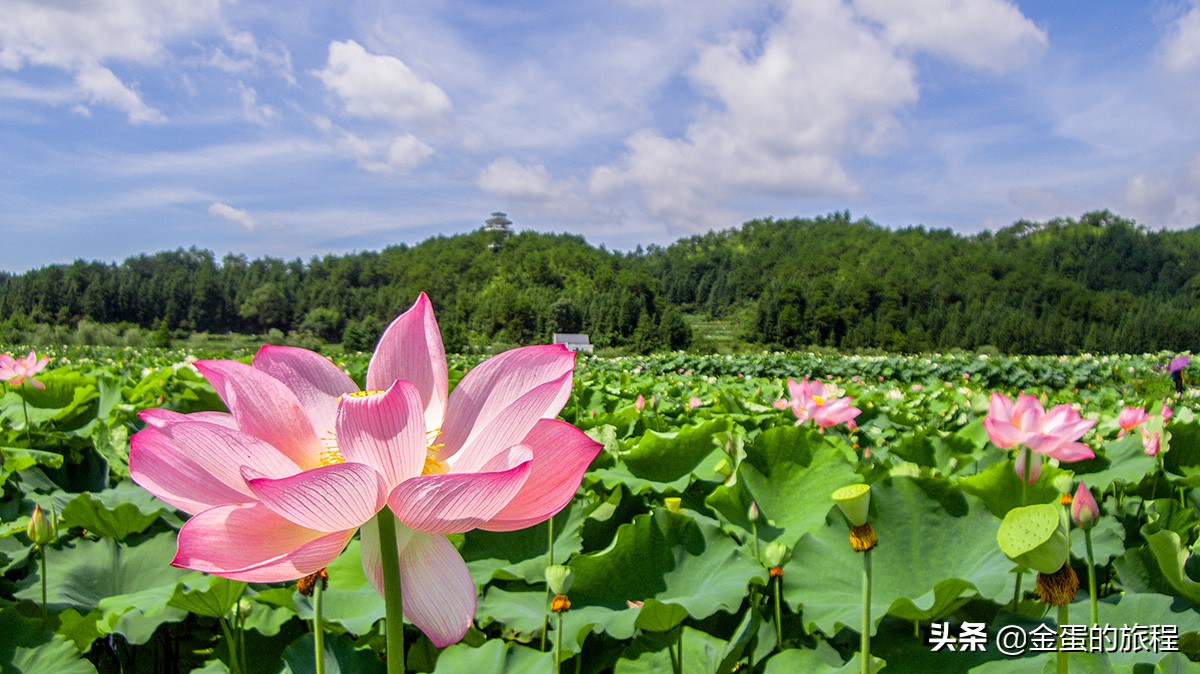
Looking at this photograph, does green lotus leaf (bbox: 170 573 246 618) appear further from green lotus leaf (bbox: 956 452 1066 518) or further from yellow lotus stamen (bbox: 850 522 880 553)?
green lotus leaf (bbox: 956 452 1066 518)

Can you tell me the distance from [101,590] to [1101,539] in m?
1.70

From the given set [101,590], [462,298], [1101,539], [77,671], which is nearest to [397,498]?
[77,671]

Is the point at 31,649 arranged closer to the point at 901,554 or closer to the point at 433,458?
the point at 433,458

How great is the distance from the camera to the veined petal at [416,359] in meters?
0.64

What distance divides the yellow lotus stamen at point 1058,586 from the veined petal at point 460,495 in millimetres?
436

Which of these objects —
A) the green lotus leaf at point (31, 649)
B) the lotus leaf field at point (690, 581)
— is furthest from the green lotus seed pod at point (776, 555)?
the green lotus leaf at point (31, 649)

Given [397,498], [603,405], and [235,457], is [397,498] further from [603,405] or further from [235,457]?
[603,405]

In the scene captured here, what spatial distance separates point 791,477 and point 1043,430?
0.42m

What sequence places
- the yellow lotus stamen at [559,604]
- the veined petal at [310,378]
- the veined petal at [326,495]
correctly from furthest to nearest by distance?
1. the yellow lotus stamen at [559,604]
2. the veined petal at [310,378]
3. the veined petal at [326,495]

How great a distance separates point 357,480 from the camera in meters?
0.45

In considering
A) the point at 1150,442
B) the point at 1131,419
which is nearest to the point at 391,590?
the point at 1150,442

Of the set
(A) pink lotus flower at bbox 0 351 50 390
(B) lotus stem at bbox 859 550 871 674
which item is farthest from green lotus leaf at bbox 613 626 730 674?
(A) pink lotus flower at bbox 0 351 50 390

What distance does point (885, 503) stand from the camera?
1.03 m

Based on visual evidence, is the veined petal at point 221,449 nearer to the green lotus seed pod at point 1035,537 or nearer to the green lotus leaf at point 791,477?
the green lotus seed pod at point 1035,537
